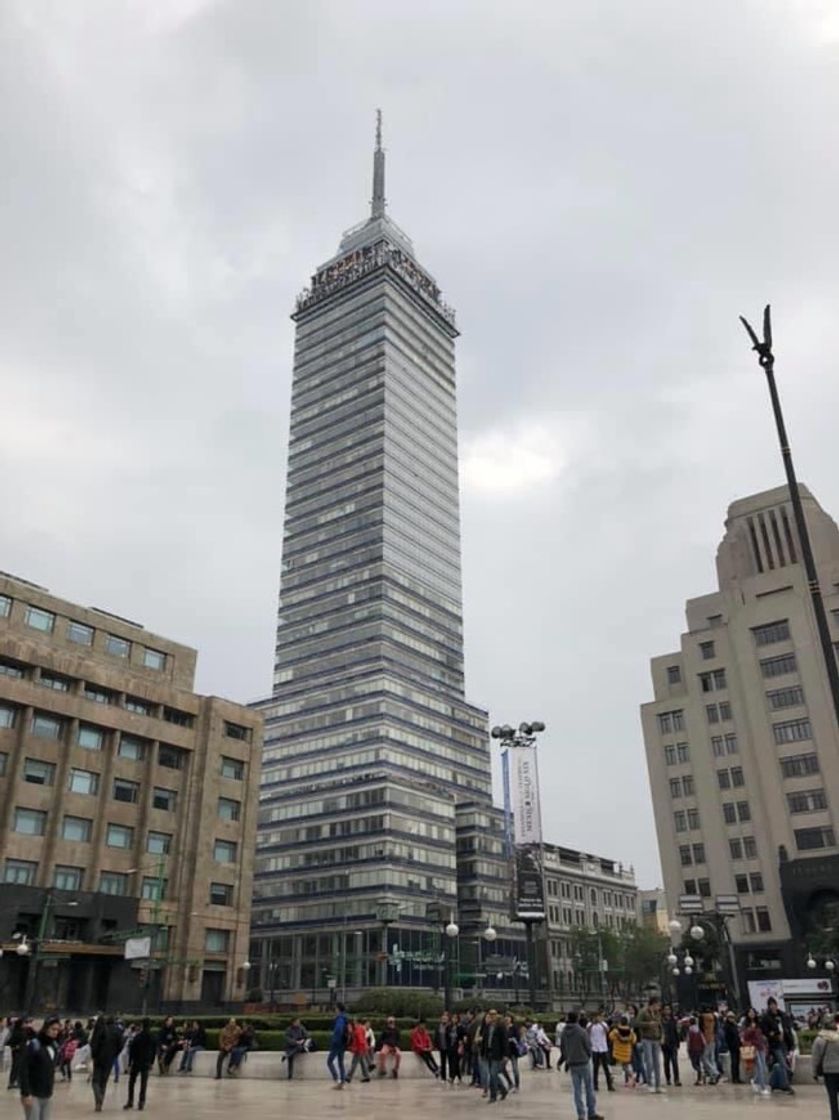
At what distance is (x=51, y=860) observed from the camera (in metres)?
49.0

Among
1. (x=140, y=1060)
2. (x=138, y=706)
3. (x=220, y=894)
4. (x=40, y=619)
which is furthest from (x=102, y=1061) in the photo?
(x=40, y=619)

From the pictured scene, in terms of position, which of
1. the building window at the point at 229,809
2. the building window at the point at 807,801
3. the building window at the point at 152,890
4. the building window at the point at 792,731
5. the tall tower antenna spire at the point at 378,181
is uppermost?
the tall tower antenna spire at the point at 378,181

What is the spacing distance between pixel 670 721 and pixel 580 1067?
7096 cm

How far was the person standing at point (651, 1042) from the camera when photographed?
66.2ft

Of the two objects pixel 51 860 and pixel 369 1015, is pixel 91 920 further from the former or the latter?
pixel 369 1015

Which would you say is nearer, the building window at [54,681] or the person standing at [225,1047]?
the person standing at [225,1047]

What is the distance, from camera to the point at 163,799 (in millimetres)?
56688

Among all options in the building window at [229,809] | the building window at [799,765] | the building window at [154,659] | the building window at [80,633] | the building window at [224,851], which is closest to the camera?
the building window at [80,633]

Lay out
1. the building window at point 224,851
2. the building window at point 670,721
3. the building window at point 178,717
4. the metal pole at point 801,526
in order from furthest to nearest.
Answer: the building window at point 670,721 → the building window at point 178,717 → the building window at point 224,851 → the metal pole at point 801,526

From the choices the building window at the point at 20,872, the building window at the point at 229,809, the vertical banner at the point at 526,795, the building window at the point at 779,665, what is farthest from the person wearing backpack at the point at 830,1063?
the building window at the point at 779,665

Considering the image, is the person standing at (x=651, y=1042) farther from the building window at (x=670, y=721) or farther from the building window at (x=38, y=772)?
the building window at (x=670, y=721)

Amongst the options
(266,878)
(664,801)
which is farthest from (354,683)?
(664,801)

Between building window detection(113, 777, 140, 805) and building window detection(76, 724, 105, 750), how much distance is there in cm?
253

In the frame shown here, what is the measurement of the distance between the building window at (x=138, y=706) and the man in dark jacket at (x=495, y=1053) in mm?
42785
